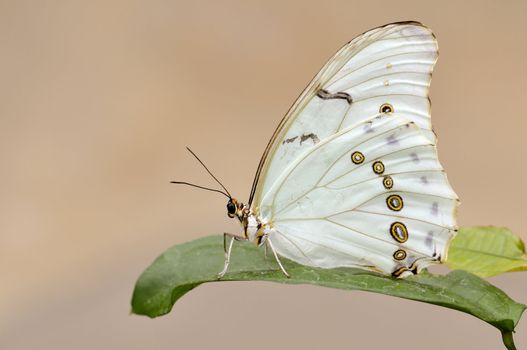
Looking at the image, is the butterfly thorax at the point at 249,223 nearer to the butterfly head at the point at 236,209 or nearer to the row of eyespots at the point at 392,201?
the butterfly head at the point at 236,209

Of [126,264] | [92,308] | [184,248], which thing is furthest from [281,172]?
[126,264]

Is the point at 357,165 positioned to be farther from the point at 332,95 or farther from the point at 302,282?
the point at 302,282

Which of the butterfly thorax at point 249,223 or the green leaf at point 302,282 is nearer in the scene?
the green leaf at point 302,282

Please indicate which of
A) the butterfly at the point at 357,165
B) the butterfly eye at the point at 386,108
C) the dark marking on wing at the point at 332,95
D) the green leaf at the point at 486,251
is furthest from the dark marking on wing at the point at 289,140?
the green leaf at the point at 486,251

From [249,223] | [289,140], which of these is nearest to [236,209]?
[249,223]

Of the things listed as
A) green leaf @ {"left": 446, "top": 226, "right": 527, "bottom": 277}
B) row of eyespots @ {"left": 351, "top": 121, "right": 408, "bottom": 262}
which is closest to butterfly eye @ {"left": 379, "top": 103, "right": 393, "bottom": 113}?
row of eyespots @ {"left": 351, "top": 121, "right": 408, "bottom": 262}

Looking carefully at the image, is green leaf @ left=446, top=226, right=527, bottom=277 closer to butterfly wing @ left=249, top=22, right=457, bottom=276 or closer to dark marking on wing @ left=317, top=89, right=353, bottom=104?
butterfly wing @ left=249, top=22, right=457, bottom=276

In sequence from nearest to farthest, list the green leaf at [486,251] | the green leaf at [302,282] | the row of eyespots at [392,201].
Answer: the green leaf at [302,282] → the green leaf at [486,251] → the row of eyespots at [392,201]

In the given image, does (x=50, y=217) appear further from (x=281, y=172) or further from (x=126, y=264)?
(x=281, y=172)
